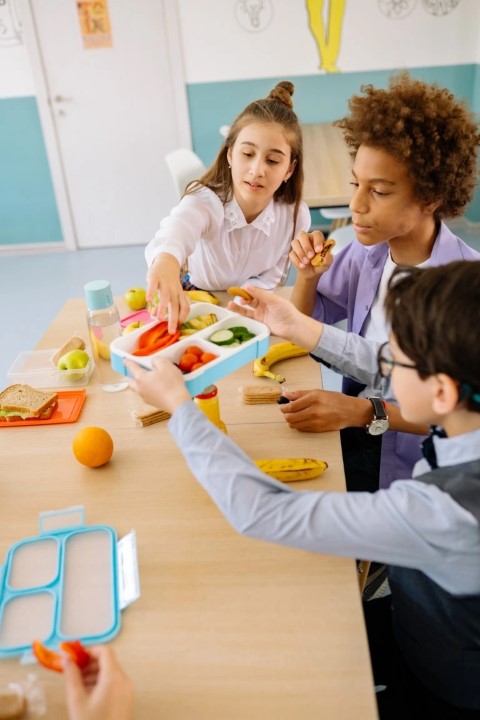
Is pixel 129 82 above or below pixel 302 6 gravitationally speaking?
below

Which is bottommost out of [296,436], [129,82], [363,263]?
[296,436]

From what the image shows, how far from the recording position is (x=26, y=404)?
3.92ft

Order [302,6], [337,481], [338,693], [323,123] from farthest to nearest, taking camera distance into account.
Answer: [323,123] → [302,6] → [337,481] → [338,693]

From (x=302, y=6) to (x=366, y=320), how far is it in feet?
9.75

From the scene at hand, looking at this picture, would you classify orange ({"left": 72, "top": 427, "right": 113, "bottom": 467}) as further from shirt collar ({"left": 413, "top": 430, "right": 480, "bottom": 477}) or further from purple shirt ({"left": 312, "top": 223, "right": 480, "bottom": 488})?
purple shirt ({"left": 312, "top": 223, "right": 480, "bottom": 488})

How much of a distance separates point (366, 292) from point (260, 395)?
1.51 feet

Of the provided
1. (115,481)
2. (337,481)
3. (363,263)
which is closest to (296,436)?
(337,481)

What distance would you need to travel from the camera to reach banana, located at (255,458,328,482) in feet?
3.14

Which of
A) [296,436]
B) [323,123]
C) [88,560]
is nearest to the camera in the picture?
[88,560]

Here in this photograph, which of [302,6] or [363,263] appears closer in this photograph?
[363,263]

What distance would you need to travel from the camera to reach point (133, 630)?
734 millimetres

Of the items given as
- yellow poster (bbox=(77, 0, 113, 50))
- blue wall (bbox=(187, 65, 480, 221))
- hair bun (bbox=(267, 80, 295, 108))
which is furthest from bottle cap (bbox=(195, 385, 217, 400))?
yellow poster (bbox=(77, 0, 113, 50))

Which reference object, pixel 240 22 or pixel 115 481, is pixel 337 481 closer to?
pixel 115 481

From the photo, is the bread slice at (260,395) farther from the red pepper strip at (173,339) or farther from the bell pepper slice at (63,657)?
the bell pepper slice at (63,657)
